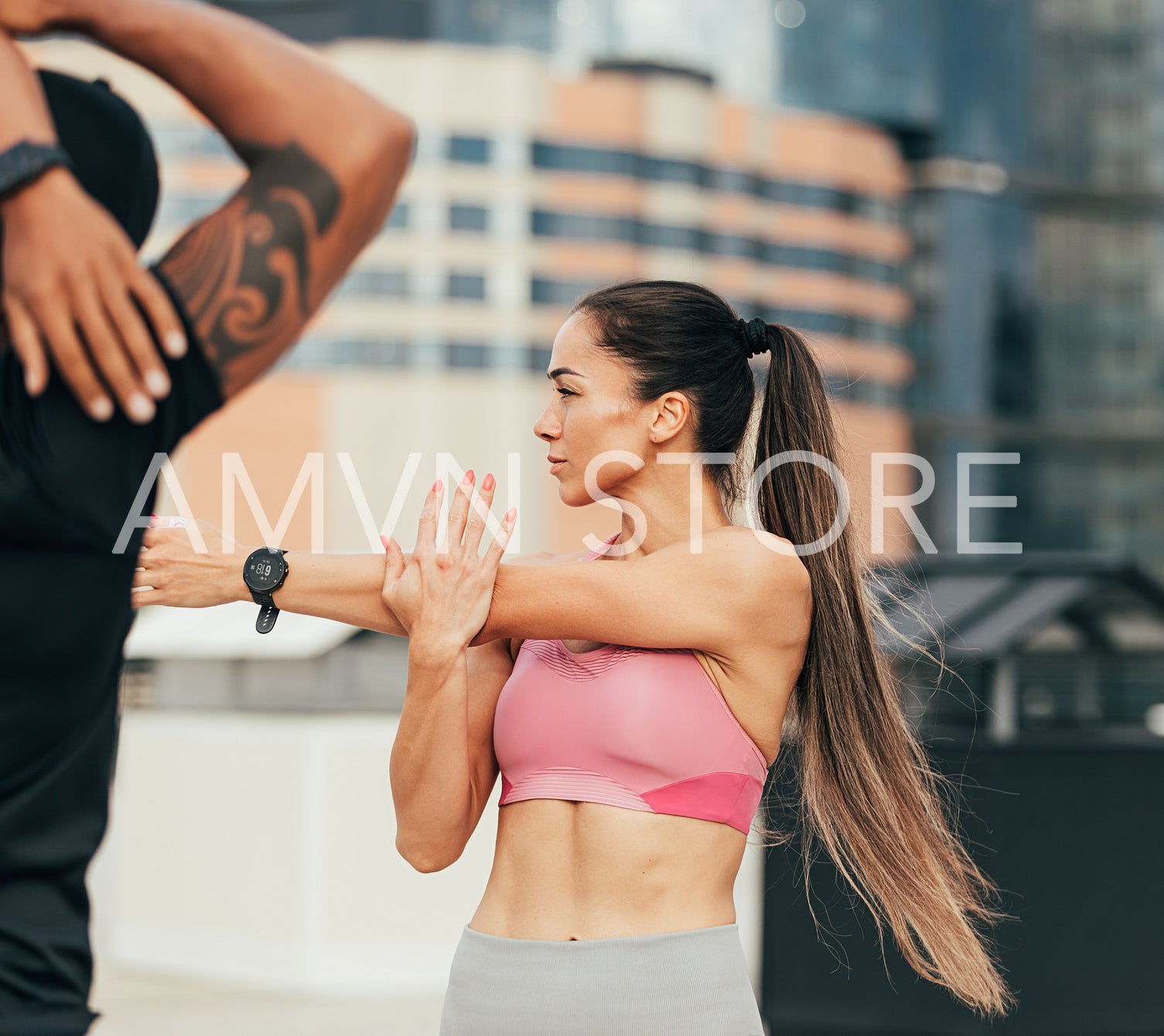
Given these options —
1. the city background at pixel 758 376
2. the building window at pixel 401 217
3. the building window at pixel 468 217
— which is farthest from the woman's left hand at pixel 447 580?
the building window at pixel 468 217

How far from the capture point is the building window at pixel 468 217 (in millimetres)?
8812

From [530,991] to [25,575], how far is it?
2.15 feet

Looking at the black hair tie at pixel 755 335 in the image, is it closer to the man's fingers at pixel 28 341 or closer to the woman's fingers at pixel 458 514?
the woman's fingers at pixel 458 514

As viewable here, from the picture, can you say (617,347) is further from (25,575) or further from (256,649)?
(256,649)

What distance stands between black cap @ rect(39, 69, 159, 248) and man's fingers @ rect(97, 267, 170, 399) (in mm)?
166

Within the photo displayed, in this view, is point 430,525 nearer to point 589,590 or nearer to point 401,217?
point 589,590

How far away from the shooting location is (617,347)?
5.37ft

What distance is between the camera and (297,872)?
5438 millimetres

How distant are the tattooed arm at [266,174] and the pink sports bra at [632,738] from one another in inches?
19.8

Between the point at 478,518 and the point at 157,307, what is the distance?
45 centimetres

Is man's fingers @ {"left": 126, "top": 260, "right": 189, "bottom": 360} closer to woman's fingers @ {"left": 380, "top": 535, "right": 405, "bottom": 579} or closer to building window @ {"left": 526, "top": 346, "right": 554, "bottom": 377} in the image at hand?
woman's fingers @ {"left": 380, "top": 535, "right": 405, "bottom": 579}

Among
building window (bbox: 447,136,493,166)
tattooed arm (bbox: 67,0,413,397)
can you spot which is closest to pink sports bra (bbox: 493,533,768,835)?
tattooed arm (bbox: 67,0,413,397)

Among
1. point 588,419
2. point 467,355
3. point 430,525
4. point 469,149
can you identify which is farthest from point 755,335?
point 469,149

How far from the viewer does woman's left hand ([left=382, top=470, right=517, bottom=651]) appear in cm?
148
